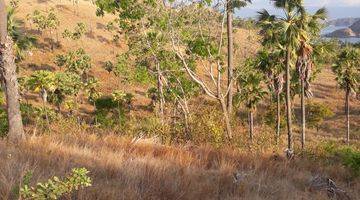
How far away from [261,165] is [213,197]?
3.00m

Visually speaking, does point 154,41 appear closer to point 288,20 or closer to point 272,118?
point 288,20

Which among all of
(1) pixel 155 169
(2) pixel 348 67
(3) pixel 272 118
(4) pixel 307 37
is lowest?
(3) pixel 272 118

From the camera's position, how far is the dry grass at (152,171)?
16.9 feet

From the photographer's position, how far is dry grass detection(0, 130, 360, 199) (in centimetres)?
514

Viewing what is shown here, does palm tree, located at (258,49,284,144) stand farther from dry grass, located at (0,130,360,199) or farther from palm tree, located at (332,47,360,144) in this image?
dry grass, located at (0,130,360,199)

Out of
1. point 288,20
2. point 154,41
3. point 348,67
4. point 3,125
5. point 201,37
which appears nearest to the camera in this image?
point 201,37

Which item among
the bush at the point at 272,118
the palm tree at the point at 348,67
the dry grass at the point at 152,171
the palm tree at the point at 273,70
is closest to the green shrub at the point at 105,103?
the bush at the point at 272,118

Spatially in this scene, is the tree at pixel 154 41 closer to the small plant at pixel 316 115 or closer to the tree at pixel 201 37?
the tree at pixel 201 37

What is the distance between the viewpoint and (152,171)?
19.7 ft

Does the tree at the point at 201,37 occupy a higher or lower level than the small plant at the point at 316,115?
higher

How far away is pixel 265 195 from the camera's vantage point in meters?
6.19

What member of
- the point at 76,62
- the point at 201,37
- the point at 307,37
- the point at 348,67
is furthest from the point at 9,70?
the point at 76,62

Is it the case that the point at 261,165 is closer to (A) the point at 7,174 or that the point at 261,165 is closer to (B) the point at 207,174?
(B) the point at 207,174

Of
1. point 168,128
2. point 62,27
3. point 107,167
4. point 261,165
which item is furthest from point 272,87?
point 62,27
